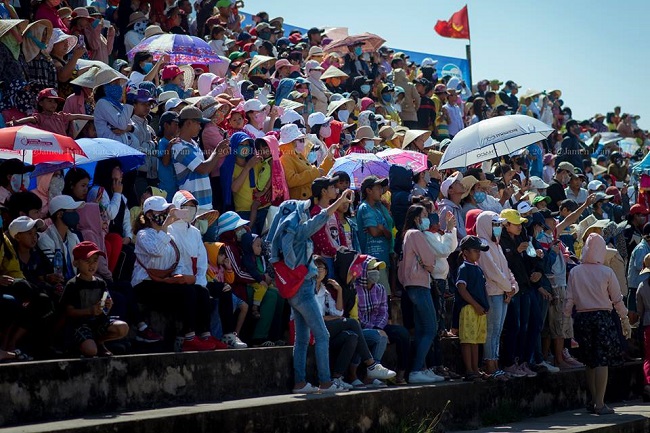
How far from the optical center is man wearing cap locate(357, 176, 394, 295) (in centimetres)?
1227

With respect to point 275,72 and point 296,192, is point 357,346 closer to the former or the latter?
point 296,192

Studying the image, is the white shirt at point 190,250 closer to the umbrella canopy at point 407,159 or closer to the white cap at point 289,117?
the umbrella canopy at point 407,159

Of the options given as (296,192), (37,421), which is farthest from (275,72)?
(37,421)

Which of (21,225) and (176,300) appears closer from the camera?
(21,225)

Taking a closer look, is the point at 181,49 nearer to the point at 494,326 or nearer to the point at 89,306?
the point at 494,326

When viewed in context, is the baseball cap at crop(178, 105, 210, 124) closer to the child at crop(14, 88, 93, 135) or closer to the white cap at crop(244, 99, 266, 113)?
the child at crop(14, 88, 93, 135)

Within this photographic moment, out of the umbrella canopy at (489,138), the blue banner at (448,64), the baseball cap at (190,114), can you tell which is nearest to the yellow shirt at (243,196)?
the baseball cap at (190,114)

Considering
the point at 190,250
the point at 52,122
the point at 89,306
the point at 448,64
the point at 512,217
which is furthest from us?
the point at 448,64

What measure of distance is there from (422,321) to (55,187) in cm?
397

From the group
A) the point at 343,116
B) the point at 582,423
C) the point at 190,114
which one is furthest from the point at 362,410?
the point at 343,116

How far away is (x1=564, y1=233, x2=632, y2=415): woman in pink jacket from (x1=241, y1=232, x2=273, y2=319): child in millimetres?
3806

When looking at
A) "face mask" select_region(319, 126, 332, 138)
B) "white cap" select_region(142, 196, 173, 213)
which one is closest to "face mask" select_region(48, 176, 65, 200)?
"white cap" select_region(142, 196, 173, 213)

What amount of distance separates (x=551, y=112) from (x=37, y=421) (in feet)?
77.7

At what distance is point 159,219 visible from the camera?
406 inches
